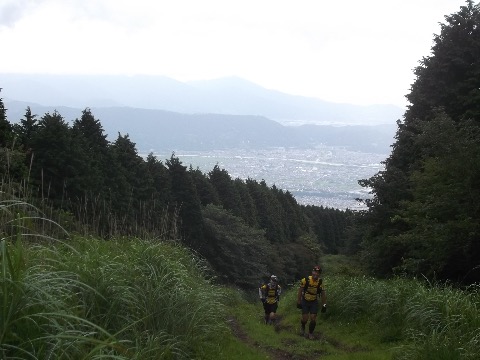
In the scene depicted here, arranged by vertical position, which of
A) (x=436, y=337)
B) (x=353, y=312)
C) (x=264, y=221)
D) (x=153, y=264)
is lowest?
(x=264, y=221)

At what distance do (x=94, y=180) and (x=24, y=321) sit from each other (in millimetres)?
21190

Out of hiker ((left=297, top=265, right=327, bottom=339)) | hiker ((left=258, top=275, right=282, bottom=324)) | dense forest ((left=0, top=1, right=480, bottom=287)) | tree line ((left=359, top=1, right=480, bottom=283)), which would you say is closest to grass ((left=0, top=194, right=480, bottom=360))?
hiker ((left=297, top=265, right=327, bottom=339))

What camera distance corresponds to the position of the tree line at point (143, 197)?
399 inches

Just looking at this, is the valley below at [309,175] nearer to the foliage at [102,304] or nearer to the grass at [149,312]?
the grass at [149,312]

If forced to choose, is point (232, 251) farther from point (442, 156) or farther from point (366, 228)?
point (442, 156)

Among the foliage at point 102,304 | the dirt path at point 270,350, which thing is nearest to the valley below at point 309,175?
the dirt path at point 270,350

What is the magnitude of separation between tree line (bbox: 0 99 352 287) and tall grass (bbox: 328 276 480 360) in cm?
384

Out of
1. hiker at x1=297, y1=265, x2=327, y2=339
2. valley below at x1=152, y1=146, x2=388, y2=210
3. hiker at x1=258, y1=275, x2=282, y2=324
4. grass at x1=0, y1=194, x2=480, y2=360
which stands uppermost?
grass at x1=0, y1=194, x2=480, y2=360

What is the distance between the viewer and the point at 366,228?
20938 mm

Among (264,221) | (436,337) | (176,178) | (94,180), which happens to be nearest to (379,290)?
(436,337)

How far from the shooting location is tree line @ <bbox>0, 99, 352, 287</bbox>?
1012 cm

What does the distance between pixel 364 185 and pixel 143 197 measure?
44.8ft

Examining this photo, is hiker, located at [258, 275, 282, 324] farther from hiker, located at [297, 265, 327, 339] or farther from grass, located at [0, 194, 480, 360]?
hiker, located at [297, 265, 327, 339]

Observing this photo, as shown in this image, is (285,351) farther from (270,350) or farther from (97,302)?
(97,302)
